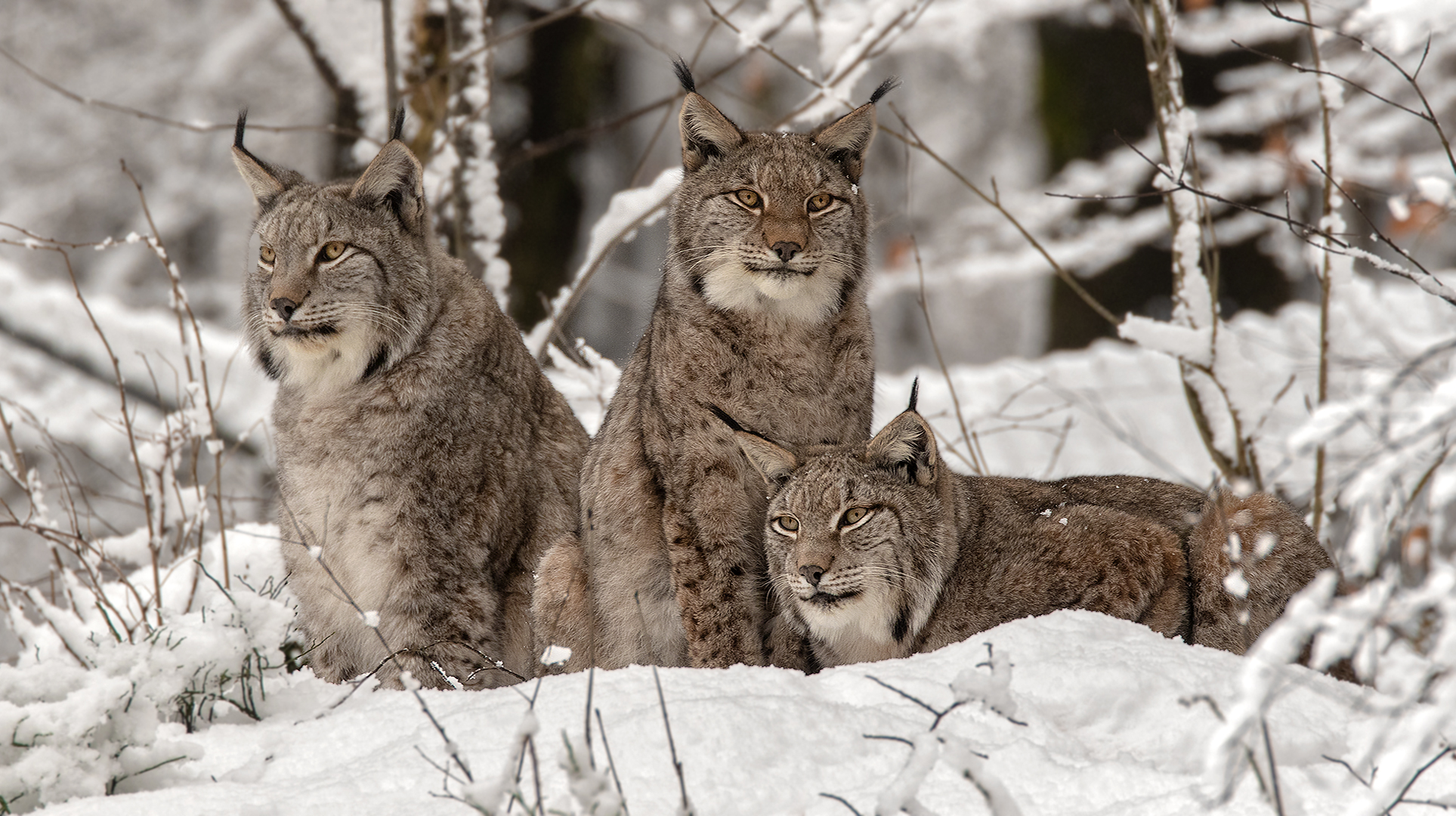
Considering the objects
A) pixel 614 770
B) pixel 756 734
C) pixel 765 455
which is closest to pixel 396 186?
pixel 765 455

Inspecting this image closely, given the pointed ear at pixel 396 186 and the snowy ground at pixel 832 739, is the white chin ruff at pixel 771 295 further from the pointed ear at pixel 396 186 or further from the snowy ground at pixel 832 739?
the snowy ground at pixel 832 739

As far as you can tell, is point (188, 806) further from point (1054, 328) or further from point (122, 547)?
point (1054, 328)

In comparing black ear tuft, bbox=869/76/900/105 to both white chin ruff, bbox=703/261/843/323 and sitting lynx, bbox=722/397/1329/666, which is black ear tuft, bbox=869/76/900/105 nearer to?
white chin ruff, bbox=703/261/843/323

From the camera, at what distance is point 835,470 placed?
4.15 meters

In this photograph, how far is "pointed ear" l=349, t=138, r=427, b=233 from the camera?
4594mm

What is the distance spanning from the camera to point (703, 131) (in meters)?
4.59

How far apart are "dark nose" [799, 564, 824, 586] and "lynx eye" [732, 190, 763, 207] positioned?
1.27m

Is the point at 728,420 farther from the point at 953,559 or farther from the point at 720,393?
the point at 953,559

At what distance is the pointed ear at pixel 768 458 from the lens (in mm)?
4117

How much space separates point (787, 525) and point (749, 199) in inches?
44.2

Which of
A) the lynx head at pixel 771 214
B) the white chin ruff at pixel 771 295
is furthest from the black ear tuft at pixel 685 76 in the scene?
the white chin ruff at pixel 771 295

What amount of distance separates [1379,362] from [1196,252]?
1424 millimetres

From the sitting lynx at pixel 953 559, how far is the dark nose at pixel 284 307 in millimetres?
1589

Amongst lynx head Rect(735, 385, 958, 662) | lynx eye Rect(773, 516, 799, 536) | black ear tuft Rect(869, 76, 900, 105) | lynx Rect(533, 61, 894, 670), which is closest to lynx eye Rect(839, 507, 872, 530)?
lynx head Rect(735, 385, 958, 662)
